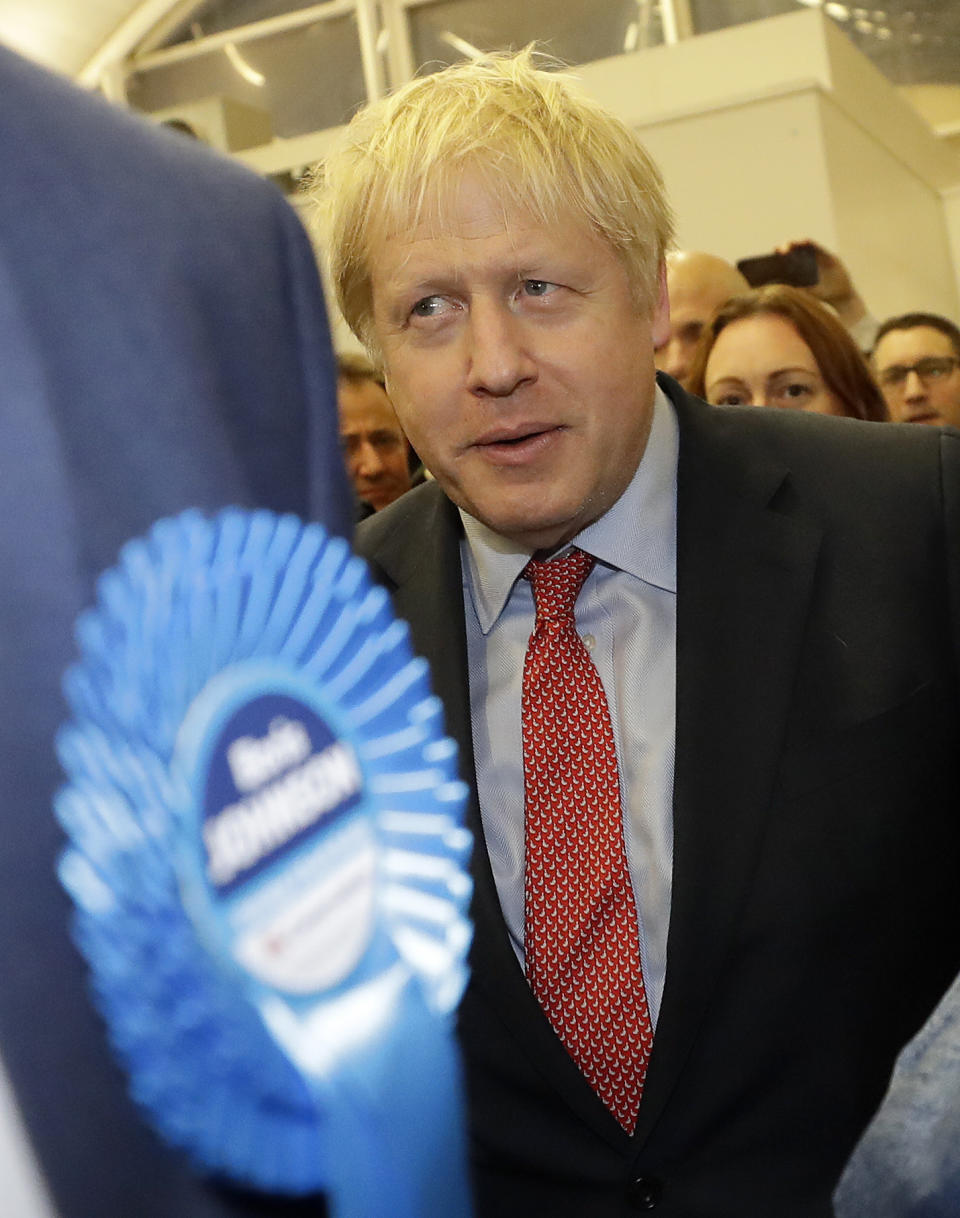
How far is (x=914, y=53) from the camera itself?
7.62 meters

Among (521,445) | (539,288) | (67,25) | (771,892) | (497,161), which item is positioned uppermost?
(67,25)

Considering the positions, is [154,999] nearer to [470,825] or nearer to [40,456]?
[40,456]

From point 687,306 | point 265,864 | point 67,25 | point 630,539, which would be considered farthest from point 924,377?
point 67,25

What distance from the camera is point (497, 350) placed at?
4.18ft

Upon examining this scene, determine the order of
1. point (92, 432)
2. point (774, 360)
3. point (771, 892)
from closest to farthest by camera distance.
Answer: point (92, 432) < point (771, 892) < point (774, 360)

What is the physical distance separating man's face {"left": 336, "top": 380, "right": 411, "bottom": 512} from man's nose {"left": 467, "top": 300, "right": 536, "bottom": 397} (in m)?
1.49

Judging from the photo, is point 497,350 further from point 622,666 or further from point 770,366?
point 770,366

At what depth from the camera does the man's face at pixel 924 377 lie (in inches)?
131

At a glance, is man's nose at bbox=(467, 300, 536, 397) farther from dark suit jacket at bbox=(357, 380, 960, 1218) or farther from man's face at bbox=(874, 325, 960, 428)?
man's face at bbox=(874, 325, 960, 428)

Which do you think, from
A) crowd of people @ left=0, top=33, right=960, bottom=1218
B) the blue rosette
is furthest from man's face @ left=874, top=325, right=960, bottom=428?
the blue rosette

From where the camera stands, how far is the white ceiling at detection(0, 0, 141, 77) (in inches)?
309

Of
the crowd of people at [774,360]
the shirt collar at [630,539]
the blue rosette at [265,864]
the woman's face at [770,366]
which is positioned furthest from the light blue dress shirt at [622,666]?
the woman's face at [770,366]

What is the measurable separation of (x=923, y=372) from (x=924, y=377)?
0.04ft

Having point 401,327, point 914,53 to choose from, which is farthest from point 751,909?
point 914,53
